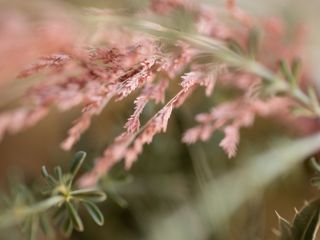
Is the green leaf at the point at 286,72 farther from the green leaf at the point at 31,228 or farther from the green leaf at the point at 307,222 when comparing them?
the green leaf at the point at 31,228

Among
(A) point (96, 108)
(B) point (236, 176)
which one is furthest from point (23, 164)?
(A) point (96, 108)

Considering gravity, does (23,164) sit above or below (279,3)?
below

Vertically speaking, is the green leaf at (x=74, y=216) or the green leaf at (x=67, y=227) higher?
the green leaf at (x=74, y=216)

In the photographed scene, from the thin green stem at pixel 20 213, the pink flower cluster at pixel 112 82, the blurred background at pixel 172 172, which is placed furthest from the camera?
the blurred background at pixel 172 172

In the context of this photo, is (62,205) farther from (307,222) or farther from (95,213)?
(307,222)

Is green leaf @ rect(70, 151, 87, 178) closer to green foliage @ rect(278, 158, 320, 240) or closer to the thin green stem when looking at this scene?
the thin green stem

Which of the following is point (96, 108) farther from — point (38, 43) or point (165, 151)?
point (165, 151)

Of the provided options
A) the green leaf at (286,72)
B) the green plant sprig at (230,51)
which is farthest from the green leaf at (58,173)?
the green leaf at (286,72)
